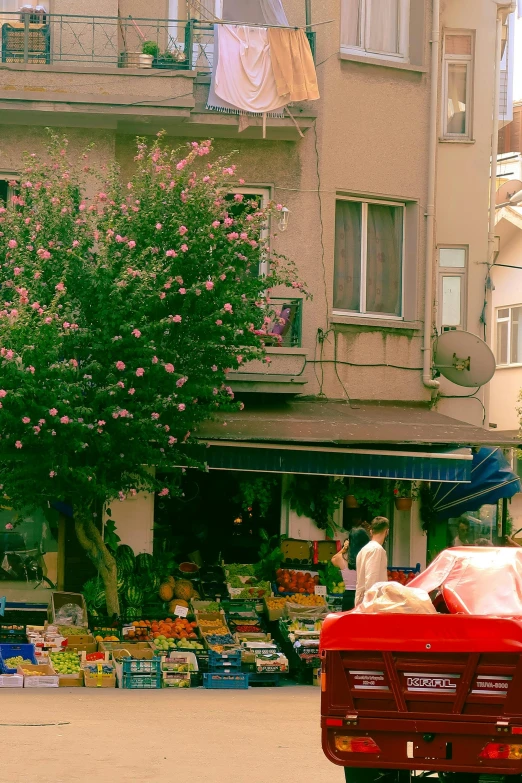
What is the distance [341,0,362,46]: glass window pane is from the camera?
19.1 meters

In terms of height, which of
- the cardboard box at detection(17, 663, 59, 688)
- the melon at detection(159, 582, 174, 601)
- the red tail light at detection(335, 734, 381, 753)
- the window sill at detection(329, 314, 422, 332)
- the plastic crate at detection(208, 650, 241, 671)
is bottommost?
the cardboard box at detection(17, 663, 59, 688)

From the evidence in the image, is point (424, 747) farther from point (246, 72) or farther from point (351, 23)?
point (351, 23)

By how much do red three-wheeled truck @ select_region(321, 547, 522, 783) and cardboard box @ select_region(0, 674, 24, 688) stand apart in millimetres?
6910

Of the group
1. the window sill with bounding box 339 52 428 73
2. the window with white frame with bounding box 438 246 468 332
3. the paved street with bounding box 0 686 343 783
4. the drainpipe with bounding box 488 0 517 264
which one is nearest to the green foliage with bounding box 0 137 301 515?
the paved street with bounding box 0 686 343 783

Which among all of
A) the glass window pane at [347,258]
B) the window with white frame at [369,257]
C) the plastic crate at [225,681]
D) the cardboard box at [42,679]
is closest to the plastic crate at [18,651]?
the cardboard box at [42,679]

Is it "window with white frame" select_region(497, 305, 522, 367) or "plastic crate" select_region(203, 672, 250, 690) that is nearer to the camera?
"plastic crate" select_region(203, 672, 250, 690)

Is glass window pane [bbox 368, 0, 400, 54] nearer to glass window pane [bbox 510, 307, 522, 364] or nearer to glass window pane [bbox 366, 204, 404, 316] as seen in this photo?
glass window pane [bbox 366, 204, 404, 316]

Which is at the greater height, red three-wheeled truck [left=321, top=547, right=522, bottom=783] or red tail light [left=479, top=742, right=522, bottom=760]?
red three-wheeled truck [left=321, top=547, right=522, bottom=783]

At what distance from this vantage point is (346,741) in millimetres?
7816

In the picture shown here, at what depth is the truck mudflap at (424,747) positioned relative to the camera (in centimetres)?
756

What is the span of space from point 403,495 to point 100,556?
472 cm

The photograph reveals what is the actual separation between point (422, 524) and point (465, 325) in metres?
3.47

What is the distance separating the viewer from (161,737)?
1070cm

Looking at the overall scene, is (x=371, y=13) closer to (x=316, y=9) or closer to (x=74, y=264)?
(x=316, y=9)
